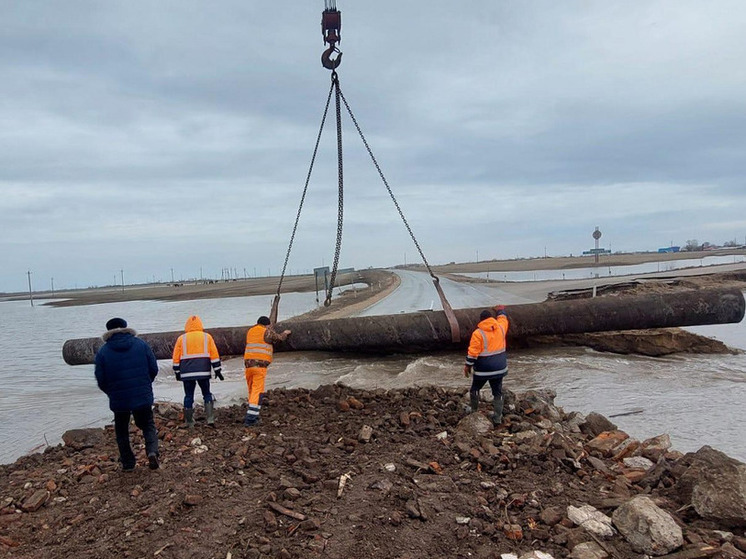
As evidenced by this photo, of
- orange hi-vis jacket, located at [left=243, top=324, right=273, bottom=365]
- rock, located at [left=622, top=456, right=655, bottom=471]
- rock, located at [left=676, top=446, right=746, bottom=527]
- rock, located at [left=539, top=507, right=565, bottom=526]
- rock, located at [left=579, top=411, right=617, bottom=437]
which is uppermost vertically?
orange hi-vis jacket, located at [left=243, top=324, right=273, bottom=365]

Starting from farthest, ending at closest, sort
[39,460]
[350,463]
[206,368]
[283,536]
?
1. [206,368]
2. [39,460]
3. [350,463]
4. [283,536]

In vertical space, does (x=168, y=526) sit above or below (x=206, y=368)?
below

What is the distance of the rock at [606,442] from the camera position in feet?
18.0

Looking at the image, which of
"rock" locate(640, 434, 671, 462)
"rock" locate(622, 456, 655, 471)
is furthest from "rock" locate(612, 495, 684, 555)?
"rock" locate(640, 434, 671, 462)

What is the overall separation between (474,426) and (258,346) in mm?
3085

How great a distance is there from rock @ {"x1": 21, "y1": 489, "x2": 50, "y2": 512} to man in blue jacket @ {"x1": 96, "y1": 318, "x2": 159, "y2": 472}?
0.71 m

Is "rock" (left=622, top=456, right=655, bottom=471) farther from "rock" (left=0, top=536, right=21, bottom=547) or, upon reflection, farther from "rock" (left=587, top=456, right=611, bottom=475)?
"rock" (left=0, top=536, right=21, bottom=547)

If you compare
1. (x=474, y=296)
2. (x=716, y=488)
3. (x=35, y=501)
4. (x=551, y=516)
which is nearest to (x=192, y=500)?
(x=35, y=501)

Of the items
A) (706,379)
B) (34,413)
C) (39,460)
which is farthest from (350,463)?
(34,413)

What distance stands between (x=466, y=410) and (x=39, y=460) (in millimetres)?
5284

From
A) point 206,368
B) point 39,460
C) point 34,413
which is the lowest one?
point 34,413

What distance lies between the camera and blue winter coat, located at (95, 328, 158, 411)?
5199mm

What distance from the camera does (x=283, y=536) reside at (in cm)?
379

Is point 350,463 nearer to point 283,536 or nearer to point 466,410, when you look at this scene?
point 283,536
